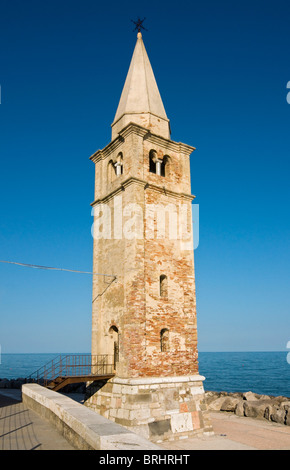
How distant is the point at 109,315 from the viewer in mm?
17938

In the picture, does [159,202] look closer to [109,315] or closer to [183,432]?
[109,315]

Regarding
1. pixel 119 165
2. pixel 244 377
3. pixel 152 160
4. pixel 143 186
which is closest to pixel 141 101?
pixel 152 160

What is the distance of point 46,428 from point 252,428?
1357cm

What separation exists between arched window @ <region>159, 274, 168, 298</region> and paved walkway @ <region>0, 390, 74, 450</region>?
8.18m

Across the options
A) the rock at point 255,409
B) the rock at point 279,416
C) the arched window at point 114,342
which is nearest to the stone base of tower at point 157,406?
the arched window at point 114,342

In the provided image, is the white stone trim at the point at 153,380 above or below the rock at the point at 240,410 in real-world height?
above

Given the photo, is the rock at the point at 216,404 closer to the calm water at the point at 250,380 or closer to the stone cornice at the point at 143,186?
the stone cornice at the point at 143,186

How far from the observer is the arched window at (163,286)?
693 inches

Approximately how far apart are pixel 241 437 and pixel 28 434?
1187 cm

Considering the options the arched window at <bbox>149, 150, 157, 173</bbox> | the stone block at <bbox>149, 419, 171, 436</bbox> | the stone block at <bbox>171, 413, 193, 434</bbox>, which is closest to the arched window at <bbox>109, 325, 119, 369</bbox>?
the stone block at <bbox>149, 419, 171, 436</bbox>

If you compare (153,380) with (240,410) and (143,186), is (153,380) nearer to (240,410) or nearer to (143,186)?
→ (143,186)

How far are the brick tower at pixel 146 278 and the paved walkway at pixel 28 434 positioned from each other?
5.56m

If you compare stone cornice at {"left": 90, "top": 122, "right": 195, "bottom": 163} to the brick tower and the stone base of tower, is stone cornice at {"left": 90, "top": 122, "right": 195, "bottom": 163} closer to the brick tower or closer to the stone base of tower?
the brick tower
